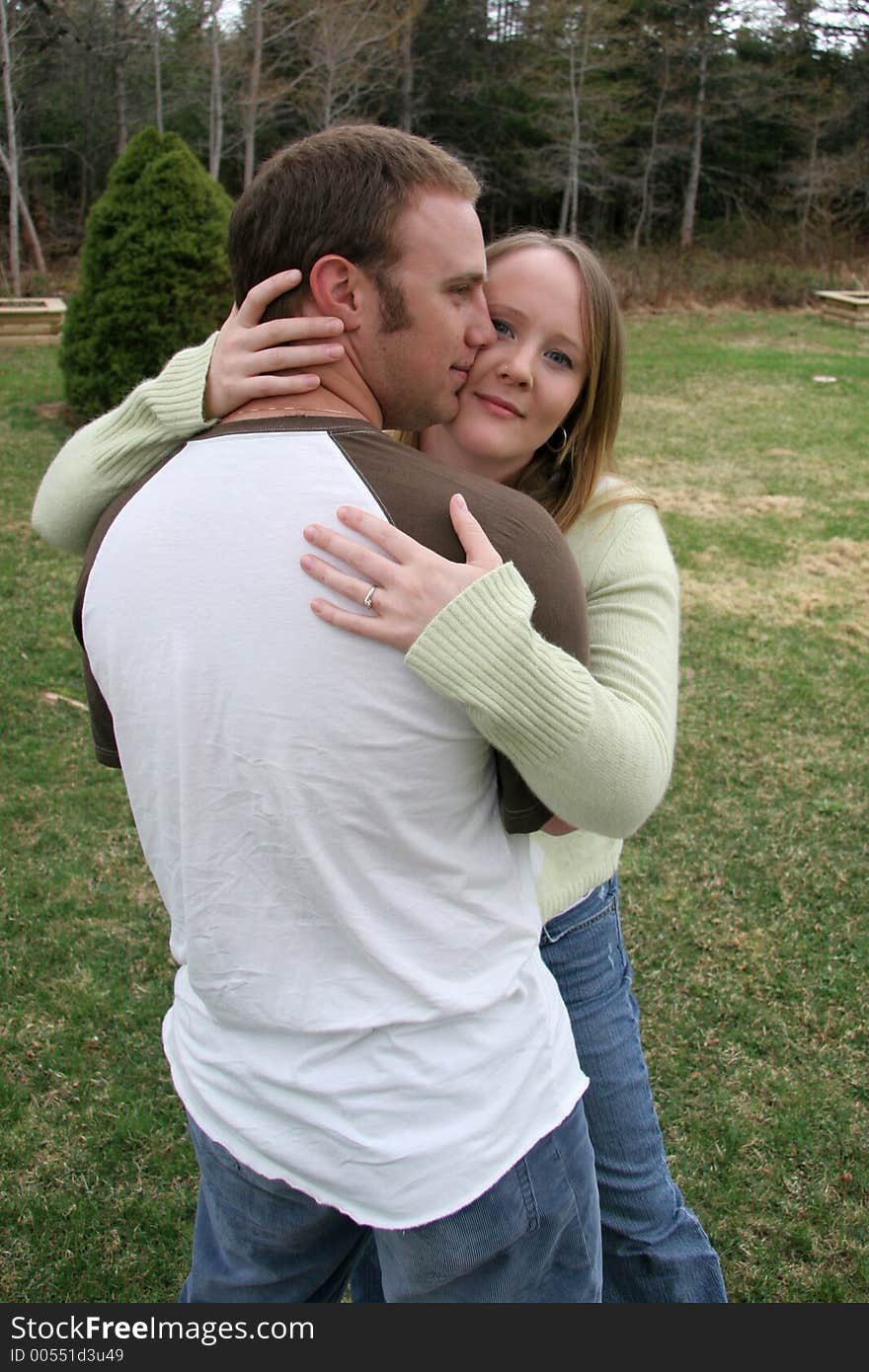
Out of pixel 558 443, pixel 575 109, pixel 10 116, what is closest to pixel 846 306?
pixel 575 109

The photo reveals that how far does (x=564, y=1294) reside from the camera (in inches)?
57.7

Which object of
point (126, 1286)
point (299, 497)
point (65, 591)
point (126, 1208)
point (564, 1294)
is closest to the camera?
point (299, 497)

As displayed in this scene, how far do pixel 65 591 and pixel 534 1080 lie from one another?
6035mm

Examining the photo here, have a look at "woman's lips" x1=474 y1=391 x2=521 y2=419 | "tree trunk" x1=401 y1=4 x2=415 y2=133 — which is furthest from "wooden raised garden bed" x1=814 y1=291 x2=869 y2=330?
"woman's lips" x1=474 y1=391 x2=521 y2=419

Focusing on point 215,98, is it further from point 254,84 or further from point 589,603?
point 589,603

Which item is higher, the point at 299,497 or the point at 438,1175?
the point at 299,497

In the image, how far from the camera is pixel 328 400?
134 centimetres

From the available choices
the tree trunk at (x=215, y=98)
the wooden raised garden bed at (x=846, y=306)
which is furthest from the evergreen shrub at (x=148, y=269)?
the wooden raised garden bed at (x=846, y=306)

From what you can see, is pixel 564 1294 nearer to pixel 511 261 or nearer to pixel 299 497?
→ pixel 299 497

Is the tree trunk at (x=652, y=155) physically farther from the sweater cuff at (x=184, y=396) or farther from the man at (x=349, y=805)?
the man at (x=349, y=805)

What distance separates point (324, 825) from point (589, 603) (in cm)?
67

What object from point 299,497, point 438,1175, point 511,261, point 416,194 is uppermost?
point 416,194

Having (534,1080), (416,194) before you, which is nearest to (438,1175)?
(534,1080)

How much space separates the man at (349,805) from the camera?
120cm
